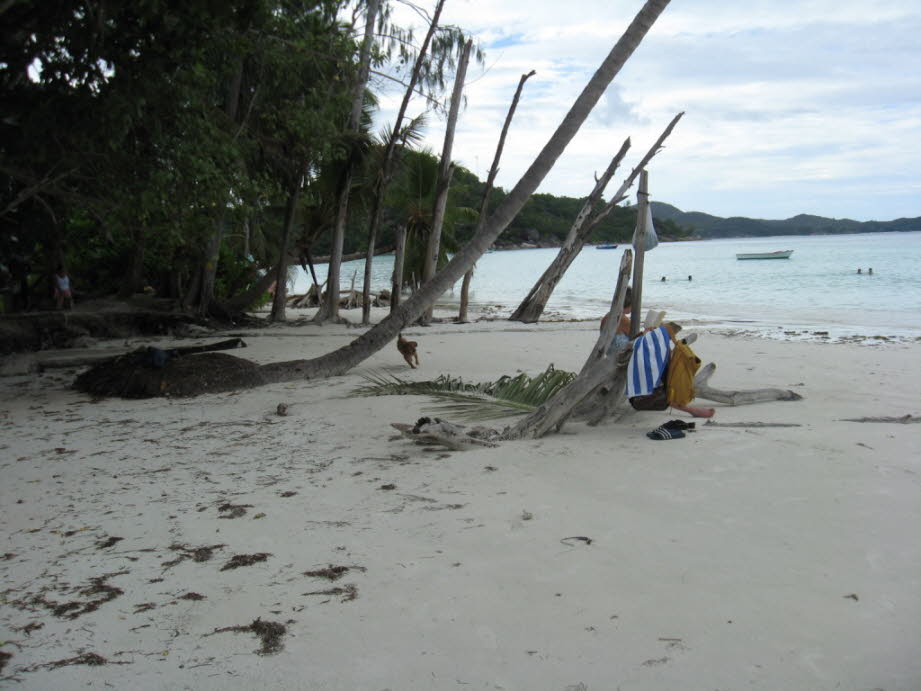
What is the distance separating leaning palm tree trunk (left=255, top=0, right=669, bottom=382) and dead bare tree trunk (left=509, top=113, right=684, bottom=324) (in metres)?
2.78

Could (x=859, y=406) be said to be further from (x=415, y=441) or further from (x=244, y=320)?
(x=244, y=320)

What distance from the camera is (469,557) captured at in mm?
3480

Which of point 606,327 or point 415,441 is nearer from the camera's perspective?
point 415,441

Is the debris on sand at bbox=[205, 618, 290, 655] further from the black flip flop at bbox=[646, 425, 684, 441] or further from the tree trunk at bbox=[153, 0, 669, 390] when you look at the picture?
the tree trunk at bbox=[153, 0, 669, 390]

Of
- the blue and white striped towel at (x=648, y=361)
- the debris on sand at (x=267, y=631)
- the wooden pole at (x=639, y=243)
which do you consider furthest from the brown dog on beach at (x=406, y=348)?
the debris on sand at (x=267, y=631)

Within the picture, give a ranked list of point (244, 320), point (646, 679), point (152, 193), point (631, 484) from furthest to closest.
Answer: point (244, 320), point (152, 193), point (631, 484), point (646, 679)

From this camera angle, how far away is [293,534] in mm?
3834

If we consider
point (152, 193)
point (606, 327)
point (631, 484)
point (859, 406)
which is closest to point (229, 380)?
point (152, 193)

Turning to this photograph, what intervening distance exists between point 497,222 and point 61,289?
11175 mm

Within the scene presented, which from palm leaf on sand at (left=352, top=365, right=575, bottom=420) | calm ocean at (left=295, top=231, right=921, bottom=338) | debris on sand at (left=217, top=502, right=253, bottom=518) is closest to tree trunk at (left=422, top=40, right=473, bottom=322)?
calm ocean at (left=295, top=231, right=921, bottom=338)

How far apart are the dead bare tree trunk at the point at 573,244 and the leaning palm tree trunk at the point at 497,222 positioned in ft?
9.12

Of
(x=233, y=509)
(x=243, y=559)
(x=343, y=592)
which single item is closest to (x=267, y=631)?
(x=343, y=592)

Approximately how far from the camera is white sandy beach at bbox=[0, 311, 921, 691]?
2.64 meters

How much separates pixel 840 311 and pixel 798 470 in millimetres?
21014
